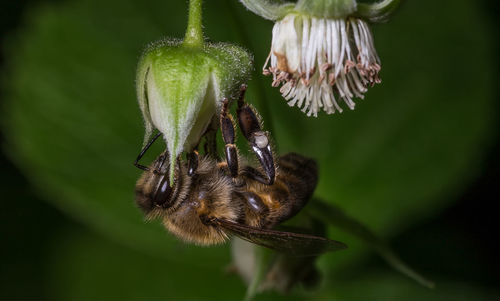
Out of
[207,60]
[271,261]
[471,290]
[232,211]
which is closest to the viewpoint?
[207,60]

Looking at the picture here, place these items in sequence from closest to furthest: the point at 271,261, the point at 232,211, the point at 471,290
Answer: the point at 232,211, the point at 271,261, the point at 471,290

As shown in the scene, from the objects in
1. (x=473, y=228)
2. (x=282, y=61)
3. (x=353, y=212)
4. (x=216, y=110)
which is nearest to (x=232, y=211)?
(x=216, y=110)

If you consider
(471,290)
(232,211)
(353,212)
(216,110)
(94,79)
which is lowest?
(471,290)

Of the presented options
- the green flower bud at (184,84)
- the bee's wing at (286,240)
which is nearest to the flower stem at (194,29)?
the green flower bud at (184,84)

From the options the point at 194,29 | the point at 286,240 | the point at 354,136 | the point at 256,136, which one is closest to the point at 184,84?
the point at 194,29

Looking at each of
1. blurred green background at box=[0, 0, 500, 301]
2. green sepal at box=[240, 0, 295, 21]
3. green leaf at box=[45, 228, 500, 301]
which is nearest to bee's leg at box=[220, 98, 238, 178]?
green sepal at box=[240, 0, 295, 21]

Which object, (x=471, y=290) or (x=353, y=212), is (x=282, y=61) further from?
(x=471, y=290)

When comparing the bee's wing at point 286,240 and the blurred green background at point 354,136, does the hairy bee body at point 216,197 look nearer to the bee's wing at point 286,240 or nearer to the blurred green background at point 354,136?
the bee's wing at point 286,240

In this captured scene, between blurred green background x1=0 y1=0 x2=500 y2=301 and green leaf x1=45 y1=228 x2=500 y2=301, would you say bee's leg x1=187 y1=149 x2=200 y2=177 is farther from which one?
green leaf x1=45 y1=228 x2=500 y2=301
